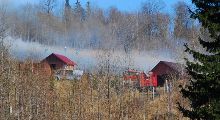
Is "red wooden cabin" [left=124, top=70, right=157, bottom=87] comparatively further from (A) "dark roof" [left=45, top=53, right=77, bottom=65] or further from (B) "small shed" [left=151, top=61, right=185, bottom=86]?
(A) "dark roof" [left=45, top=53, right=77, bottom=65]

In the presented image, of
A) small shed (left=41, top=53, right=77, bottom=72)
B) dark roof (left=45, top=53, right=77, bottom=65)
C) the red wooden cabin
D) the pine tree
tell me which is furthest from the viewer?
dark roof (left=45, top=53, right=77, bottom=65)

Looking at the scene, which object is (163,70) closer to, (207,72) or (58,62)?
(58,62)

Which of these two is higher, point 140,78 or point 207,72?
point 207,72

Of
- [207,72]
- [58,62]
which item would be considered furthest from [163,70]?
[207,72]

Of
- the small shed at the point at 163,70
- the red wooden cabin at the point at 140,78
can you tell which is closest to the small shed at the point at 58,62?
the red wooden cabin at the point at 140,78

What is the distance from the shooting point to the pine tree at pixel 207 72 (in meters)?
14.2

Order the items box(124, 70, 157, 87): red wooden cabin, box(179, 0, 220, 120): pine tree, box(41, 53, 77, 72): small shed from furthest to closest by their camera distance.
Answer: box(41, 53, 77, 72): small shed → box(124, 70, 157, 87): red wooden cabin → box(179, 0, 220, 120): pine tree

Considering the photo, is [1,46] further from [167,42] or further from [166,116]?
[167,42]

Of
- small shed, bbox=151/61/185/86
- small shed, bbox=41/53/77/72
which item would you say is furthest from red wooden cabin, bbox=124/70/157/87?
small shed, bbox=41/53/77/72

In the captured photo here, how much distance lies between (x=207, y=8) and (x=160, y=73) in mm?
48866

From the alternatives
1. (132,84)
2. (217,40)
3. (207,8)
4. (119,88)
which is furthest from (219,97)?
(132,84)

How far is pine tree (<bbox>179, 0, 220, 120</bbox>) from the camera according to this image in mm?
14213

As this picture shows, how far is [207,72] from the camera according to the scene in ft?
47.0

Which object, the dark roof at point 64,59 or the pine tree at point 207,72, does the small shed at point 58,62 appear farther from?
the pine tree at point 207,72
